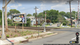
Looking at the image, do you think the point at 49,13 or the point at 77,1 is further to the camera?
the point at 49,13

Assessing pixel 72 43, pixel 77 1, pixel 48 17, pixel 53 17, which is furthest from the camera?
pixel 48 17

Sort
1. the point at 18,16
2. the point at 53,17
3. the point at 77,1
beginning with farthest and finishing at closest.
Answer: the point at 53,17
the point at 18,16
the point at 77,1

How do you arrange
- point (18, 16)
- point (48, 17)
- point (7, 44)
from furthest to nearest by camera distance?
1. point (48, 17)
2. point (18, 16)
3. point (7, 44)

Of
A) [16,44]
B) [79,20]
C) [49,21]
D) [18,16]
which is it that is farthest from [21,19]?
[49,21]

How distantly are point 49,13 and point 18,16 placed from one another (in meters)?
19.4

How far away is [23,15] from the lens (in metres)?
15.0

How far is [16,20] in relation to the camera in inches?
593

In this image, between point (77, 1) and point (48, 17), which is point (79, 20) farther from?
point (48, 17)

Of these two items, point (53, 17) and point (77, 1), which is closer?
point (77, 1)

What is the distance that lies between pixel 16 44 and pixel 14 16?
8080 millimetres

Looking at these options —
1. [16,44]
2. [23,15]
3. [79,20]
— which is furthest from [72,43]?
[23,15]

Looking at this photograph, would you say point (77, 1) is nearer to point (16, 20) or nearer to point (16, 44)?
point (16, 44)

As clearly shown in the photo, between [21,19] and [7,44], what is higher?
[21,19]

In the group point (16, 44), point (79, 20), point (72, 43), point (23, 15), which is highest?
point (23, 15)
